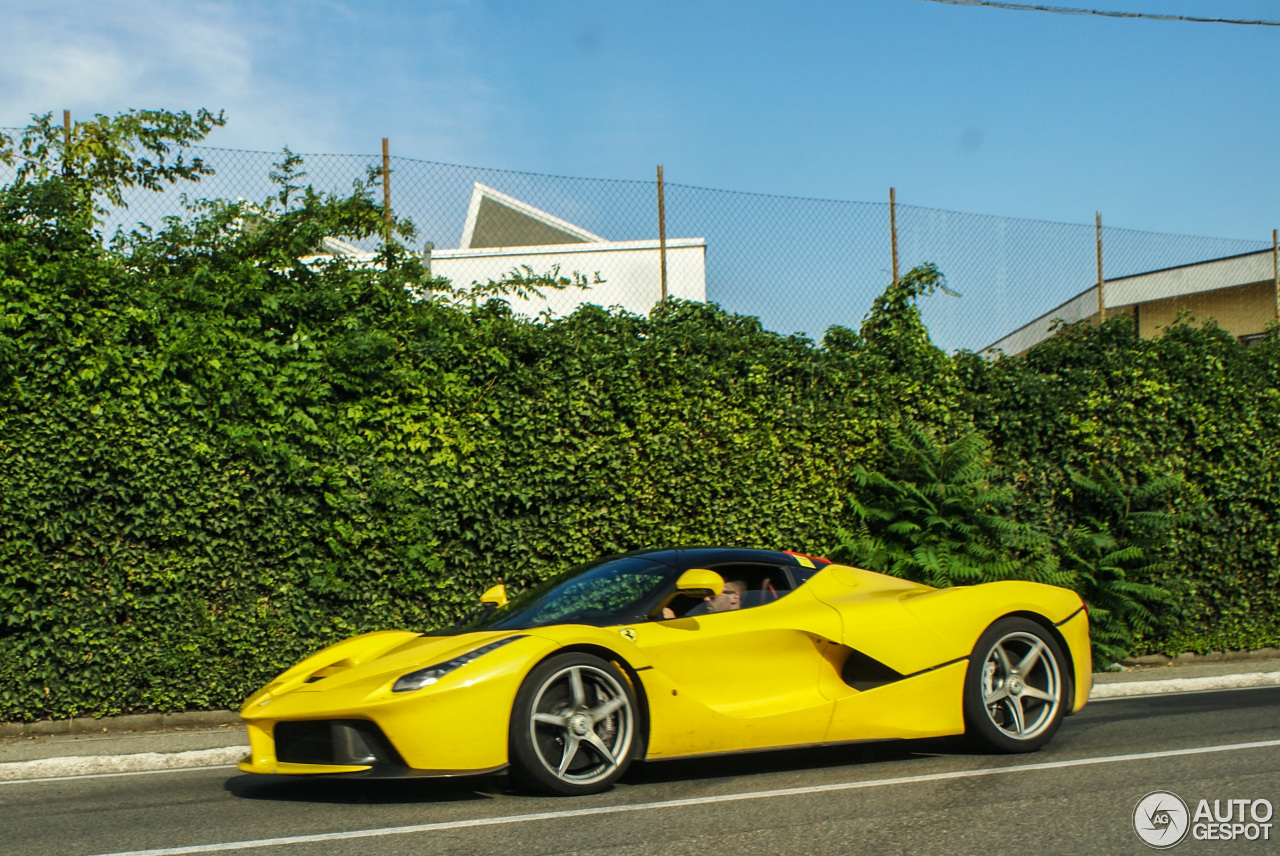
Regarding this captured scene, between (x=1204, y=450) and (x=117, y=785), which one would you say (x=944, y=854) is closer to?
(x=117, y=785)

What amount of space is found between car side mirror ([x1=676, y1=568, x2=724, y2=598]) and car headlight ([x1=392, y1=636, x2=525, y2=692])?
109 centimetres

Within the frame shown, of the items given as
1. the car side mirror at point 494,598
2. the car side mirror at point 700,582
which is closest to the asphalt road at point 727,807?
the car side mirror at point 700,582

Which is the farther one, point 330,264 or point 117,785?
point 330,264

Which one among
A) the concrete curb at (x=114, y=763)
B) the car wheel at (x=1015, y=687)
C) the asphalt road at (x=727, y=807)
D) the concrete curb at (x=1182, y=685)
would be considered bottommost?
the concrete curb at (x=1182, y=685)

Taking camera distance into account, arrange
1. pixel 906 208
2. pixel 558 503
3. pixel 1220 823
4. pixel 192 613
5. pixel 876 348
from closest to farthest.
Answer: pixel 1220 823 < pixel 192 613 < pixel 558 503 < pixel 876 348 < pixel 906 208

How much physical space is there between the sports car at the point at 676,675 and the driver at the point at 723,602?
1 cm

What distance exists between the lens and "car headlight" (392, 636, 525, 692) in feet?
16.9

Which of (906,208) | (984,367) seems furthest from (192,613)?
(906,208)

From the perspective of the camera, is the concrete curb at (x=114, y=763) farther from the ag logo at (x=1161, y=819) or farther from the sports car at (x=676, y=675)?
the ag logo at (x=1161, y=819)

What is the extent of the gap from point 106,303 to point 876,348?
719 centimetres

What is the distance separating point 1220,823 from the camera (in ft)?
15.1

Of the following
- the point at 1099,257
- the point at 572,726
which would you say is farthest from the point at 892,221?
the point at 572,726

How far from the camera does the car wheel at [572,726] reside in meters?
5.20

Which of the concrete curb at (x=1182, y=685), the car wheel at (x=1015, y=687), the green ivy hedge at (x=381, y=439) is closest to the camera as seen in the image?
the car wheel at (x=1015, y=687)
